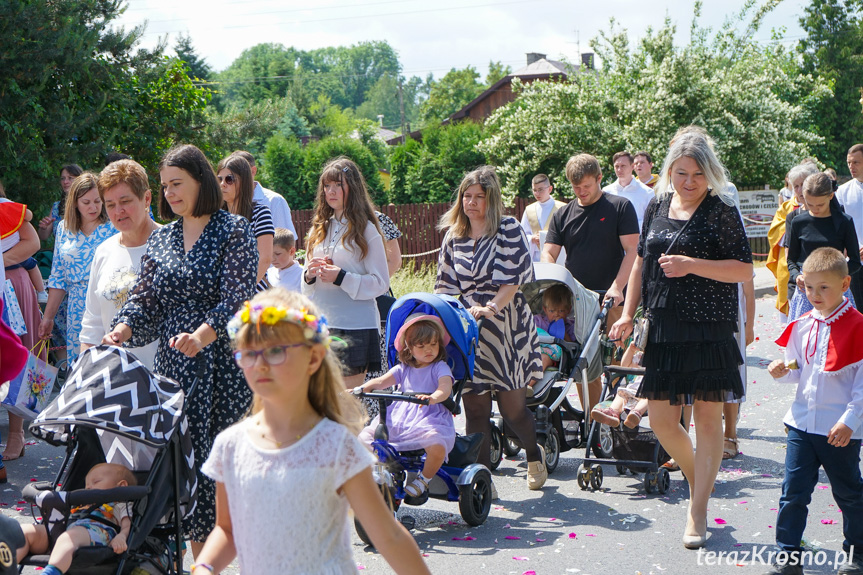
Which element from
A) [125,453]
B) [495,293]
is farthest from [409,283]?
[125,453]

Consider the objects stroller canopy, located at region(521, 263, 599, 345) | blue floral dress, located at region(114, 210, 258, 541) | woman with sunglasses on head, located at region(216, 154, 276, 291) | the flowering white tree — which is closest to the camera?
blue floral dress, located at region(114, 210, 258, 541)

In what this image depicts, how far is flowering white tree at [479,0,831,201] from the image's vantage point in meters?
24.7

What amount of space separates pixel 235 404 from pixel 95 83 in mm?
8693

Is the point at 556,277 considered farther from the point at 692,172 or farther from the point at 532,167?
the point at 532,167

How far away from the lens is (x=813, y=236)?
7.57 m

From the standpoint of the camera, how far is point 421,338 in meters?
5.58

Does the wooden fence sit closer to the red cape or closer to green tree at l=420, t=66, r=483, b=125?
the red cape

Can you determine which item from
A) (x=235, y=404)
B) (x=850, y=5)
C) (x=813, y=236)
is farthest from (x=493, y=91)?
(x=235, y=404)

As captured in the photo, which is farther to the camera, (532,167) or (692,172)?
(532,167)

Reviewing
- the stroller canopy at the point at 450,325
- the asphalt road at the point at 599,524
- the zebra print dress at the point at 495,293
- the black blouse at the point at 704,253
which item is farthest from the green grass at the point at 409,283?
the black blouse at the point at 704,253

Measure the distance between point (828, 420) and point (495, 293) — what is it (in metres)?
2.50

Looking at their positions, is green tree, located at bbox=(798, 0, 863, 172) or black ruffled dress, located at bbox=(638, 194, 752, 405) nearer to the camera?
black ruffled dress, located at bbox=(638, 194, 752, 405)

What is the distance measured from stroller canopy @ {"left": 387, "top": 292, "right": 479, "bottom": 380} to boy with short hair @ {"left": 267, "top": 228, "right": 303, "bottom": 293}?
149cm

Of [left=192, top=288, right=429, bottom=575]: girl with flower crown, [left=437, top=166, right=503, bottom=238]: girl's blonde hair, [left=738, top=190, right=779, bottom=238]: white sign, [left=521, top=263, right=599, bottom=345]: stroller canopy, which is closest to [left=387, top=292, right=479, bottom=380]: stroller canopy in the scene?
[left=437, top=166, right=503, bottom=238]: girl's blonde hair
